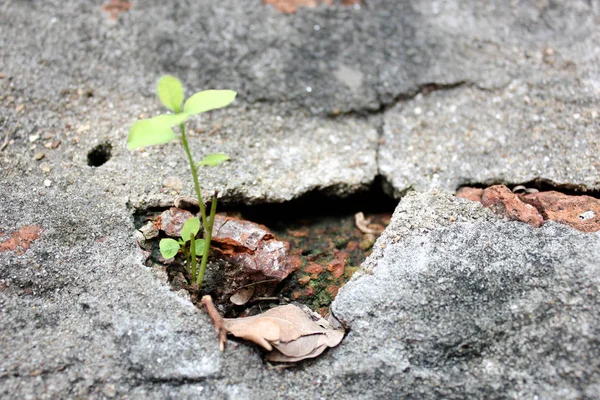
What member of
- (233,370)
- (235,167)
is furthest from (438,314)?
(235,167)

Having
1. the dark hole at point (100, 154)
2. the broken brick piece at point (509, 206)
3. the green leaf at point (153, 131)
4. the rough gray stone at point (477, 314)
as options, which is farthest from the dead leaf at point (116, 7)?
the broken brick piece at point (509, 206)

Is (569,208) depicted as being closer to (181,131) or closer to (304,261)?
(304,261)

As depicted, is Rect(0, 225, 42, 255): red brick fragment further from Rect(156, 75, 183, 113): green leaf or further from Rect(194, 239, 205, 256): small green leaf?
Rect(156, 75, 183, 113): green leaf

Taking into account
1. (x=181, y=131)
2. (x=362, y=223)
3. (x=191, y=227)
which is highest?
(x=181, y=131)

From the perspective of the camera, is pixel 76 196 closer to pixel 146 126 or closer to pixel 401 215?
pixel 146 126

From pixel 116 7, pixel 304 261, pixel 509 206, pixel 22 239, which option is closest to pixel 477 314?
pixel 509 206

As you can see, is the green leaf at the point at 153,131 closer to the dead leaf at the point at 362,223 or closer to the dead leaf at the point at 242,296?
the dead leaf at the point at 242,296
